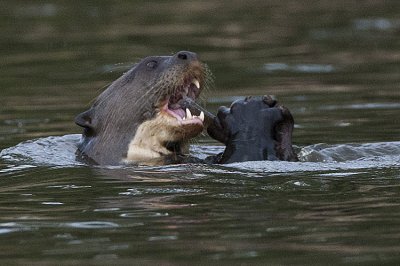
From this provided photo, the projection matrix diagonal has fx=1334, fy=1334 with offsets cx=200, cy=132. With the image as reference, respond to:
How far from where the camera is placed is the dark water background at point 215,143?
5578 mm

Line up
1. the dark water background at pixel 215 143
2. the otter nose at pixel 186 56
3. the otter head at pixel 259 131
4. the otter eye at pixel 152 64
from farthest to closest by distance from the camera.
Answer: the otter eye at pixel 152 64, the otter nose at pixel 186 56, the otter head at pixel 259 131, the dark water background at pixel 215 143

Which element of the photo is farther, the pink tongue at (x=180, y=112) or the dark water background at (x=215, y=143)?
the pink tongue at (x=180, y=112)

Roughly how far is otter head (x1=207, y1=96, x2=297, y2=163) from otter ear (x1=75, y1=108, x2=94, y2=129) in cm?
100

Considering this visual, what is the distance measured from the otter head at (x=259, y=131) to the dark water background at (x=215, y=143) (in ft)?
0.76

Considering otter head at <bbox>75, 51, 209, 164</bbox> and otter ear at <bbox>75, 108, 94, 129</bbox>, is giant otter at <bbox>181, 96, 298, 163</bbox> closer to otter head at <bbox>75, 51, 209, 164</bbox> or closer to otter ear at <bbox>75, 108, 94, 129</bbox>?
otter head at <bbox>75, 51, 209, 164</bbox>

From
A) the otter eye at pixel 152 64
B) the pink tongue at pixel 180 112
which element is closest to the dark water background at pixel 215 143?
the pink tongue at pixel 180 112

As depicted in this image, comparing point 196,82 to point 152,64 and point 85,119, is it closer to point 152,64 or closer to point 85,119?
point 152,64

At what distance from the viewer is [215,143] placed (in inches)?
384

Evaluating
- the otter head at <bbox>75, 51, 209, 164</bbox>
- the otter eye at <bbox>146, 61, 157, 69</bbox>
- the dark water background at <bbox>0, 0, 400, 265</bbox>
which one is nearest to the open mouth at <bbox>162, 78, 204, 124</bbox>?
the otter head at <bbox>75, 51, 209, 164</bbox>

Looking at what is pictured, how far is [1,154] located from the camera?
8.70m

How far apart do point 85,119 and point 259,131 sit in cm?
124

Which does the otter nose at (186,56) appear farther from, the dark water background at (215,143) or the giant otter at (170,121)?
the dark water background at (215,143)

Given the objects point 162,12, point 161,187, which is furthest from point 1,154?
point 162,12

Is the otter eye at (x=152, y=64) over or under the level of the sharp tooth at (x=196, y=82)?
over
